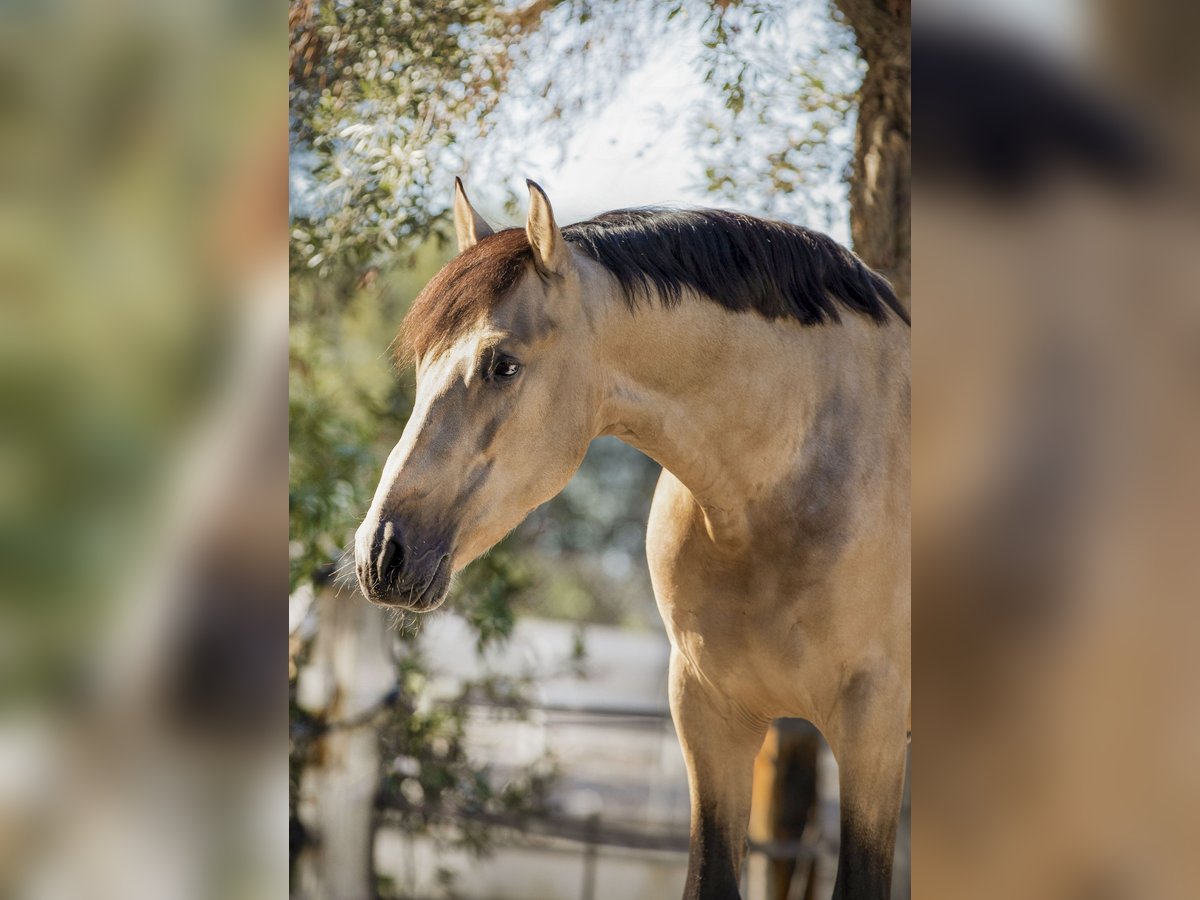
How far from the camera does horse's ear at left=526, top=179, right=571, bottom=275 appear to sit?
44.9 inches

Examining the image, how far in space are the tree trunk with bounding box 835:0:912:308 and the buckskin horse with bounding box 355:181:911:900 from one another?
93 millimetres

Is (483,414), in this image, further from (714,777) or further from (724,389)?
(714,777)

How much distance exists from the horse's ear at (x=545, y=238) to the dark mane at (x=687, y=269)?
21mm

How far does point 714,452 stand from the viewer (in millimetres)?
1255

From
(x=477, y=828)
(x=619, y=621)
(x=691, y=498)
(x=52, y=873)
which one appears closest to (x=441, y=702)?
(x=477, y=828)

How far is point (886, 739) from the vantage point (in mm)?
1288

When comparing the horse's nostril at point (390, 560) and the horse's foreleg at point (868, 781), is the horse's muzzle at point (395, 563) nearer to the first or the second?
the horse's nostril at point (390, 560)

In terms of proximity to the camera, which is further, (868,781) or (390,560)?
(868,781)

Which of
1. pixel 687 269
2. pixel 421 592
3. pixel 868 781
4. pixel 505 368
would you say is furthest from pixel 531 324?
pixel 868 781

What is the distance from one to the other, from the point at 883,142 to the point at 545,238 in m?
0.52

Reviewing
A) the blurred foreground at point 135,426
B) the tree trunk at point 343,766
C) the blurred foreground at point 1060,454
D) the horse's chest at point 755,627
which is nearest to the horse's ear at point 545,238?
the blurred foreground at point 135,426

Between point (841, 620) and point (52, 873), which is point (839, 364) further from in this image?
point (52, 873)

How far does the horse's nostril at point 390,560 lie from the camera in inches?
44.0

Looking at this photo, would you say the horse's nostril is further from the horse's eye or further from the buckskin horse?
the horse's eye
